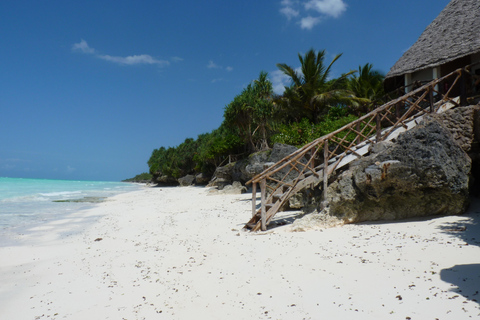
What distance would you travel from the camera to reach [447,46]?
12.0 meters

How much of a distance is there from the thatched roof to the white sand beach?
7.07 metres

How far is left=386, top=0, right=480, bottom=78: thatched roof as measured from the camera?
11402 millimetres

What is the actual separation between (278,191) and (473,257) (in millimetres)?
5129

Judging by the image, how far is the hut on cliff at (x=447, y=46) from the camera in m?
11.4

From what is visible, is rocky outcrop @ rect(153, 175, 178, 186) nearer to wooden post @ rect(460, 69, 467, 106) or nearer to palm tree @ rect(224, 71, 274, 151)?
palm tree @ rect(224, 71, 274, 151)

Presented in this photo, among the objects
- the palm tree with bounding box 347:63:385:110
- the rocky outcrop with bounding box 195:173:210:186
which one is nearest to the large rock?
the rocky outcrop with bounding box 195:173:210:186

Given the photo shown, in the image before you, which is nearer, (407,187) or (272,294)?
(272,294)

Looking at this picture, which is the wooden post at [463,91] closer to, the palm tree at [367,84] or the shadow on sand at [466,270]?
the shadow on sand at [466,270]

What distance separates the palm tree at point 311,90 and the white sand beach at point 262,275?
15688 millimetres

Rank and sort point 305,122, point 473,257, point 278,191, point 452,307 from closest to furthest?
point 452,307 → point 473,257 → point 278,191 → point 305,122

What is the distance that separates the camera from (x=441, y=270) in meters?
4.54

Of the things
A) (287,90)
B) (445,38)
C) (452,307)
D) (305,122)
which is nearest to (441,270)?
(452,307)

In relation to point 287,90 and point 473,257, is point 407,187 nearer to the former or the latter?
point 473,257

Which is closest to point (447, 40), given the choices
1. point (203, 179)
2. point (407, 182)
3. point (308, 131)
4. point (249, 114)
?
point (308, 131)
